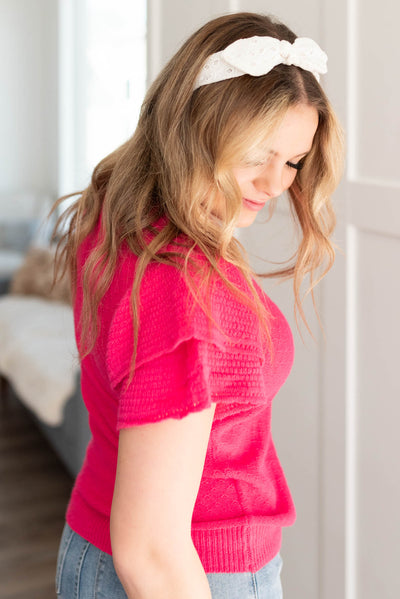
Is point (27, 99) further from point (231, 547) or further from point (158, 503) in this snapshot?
point (158, 503)

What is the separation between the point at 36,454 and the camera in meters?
3.37

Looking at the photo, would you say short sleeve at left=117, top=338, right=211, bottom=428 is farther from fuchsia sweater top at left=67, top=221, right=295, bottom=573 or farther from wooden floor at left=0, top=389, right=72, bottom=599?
wooden floor at left=0, top=389, right=72, bottom=599

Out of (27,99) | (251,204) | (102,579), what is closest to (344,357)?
(251,204)

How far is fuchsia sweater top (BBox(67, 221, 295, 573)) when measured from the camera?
73cm

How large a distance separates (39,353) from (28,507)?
622 mm

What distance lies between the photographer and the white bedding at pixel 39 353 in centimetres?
278

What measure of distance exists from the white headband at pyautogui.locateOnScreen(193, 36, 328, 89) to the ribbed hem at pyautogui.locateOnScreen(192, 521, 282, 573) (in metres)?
0.54

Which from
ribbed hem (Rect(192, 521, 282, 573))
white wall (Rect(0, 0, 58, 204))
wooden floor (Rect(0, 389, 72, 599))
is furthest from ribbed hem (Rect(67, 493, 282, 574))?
white wall (Rect(0, 0, 58, 204))

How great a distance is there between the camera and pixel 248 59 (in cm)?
84

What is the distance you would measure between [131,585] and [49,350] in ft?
7.90

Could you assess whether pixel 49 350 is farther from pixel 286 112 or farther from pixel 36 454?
Result: pixel 286 112

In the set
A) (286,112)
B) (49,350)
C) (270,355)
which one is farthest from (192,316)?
(49,350)

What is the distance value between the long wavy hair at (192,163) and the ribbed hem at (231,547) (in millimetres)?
275

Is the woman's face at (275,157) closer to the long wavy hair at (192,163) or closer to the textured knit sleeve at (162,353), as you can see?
the long wavy hair at (192,163)
